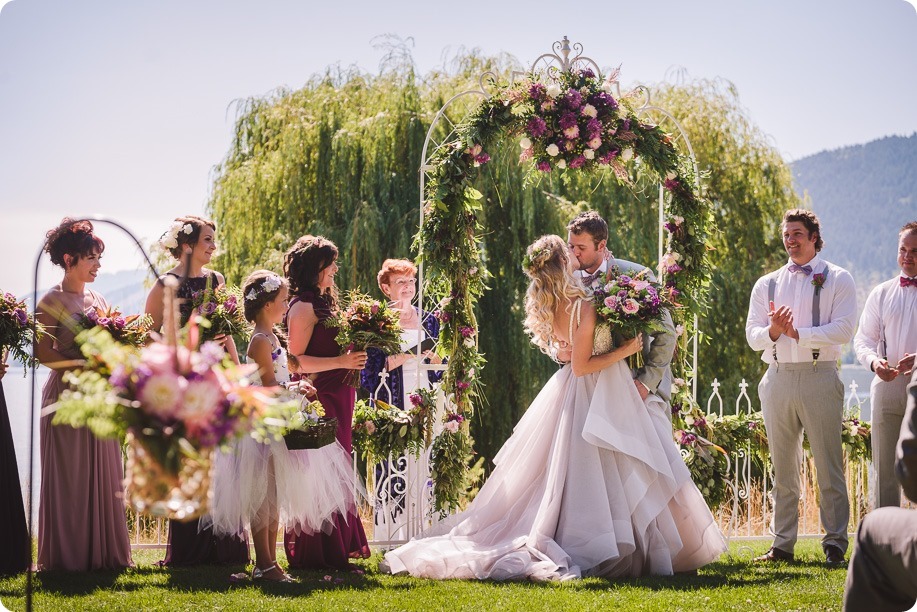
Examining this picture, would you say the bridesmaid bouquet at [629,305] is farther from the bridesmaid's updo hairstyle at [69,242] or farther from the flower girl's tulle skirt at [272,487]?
the bridesmaid's updo hairstyle at [69,242]

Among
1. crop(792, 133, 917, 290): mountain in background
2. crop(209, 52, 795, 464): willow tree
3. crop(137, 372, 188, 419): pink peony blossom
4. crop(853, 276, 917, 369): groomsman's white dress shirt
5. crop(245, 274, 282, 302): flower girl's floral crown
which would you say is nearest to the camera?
crop(137, 372, 188, 419): pink peony blossom

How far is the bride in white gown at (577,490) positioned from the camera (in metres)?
5.48

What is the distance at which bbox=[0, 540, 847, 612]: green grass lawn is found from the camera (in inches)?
188

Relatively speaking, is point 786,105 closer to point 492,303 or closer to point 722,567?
point 492,303

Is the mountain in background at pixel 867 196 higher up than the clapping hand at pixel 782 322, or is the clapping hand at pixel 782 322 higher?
the mountain in background at pixel 867 196

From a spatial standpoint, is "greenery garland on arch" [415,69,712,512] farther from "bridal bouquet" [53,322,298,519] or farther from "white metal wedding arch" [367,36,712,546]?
"bridal bouquet" [53,322,298,519]

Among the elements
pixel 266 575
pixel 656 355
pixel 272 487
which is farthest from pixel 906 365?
pixel 266 575

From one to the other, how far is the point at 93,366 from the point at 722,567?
4.38m

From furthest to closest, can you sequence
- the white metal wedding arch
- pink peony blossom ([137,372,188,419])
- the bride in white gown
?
1. the white metal wedding arch
2. the bride in white gown
3. pink peony blossom ([137,372,188,419])

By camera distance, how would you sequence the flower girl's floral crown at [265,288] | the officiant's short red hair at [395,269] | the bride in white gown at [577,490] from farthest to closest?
the officiant's short red hair at [395,269] → the bride in white gown at [577,490] → the flower girl's floral crown at [265,288]

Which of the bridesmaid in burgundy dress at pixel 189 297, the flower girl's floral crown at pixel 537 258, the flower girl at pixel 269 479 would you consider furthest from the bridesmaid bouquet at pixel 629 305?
the bridesmaid in burgundy dress at pixel 189 297

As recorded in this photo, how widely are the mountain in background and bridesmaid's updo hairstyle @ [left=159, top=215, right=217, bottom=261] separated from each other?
4486 centimetres

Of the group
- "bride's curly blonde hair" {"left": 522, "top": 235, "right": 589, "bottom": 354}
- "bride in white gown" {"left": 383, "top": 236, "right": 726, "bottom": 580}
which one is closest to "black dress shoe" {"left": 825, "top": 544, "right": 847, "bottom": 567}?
"bride in white gown" {"left": 383, "top": 236, "right": 726, "bottom": 580}

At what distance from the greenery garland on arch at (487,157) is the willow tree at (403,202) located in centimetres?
337
